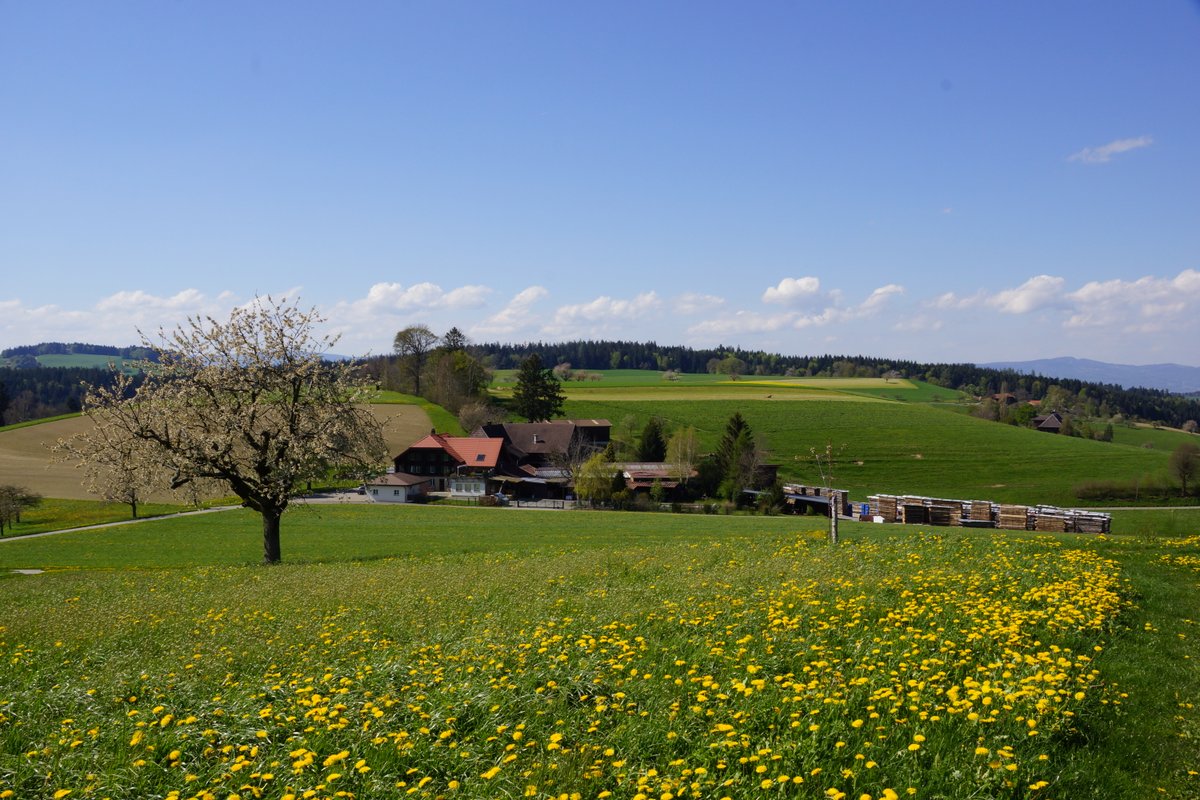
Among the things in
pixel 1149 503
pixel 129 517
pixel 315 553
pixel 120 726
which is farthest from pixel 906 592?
pixel 1149 503

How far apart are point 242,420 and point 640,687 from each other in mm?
25996

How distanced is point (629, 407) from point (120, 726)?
12312 centimetres

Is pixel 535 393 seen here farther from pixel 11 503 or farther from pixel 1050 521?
pixel 1050 521

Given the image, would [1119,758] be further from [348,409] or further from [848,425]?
[848,425]

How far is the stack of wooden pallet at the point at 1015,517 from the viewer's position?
45656mm

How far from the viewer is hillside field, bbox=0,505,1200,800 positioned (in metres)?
7.15

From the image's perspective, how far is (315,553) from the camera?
36500mm

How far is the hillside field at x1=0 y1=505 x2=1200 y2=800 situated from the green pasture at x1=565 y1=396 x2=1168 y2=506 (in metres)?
58.6

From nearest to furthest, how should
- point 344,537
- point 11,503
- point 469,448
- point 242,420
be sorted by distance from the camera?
point 242,420, point 344,537, point 11,503, point 469,448

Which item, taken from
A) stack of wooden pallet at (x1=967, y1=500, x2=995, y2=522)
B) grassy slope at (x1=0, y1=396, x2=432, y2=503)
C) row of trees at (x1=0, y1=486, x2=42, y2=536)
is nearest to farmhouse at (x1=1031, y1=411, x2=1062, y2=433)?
stack of wooden pallet at (x1=967, y1=500, x2=995, y2=522)

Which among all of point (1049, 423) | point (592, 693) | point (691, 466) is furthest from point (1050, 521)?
point (1049, 423)

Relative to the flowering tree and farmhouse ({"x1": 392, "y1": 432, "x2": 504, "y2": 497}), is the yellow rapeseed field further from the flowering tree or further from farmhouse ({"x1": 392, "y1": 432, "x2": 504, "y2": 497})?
farmhouse ({"x1": 392, "y1": 432, "x2": 504, "y2": 497})

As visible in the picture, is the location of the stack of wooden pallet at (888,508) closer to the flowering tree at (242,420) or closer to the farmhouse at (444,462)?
the flowering tree at (242,420)

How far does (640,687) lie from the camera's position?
927 centimetres
